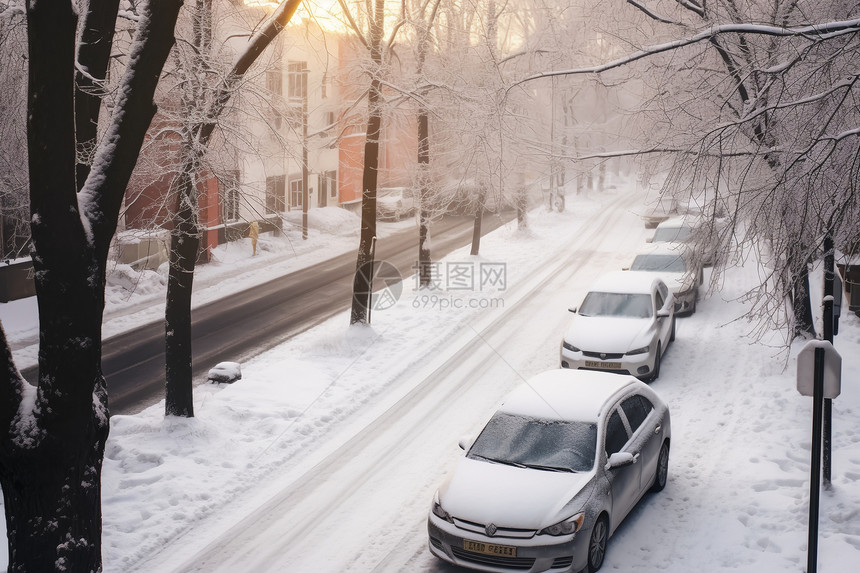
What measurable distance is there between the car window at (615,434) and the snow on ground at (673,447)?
1.00 m

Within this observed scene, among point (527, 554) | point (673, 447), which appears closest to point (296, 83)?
point (673, 447)

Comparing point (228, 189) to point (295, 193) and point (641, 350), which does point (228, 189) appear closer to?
point (641, 350)

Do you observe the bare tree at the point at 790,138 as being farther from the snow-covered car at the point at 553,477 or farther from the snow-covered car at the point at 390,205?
the snow-covered car at the point at 390,205

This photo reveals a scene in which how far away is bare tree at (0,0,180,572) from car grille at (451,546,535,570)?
341cm

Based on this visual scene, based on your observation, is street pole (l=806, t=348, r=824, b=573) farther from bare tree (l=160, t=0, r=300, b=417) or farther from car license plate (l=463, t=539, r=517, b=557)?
bare tree (l=160, t=0, r=300, b=417)

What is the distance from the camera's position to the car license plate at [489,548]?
7699 millimetres

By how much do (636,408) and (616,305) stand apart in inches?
248

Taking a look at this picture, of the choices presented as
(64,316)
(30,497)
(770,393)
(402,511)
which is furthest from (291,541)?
(770,393)

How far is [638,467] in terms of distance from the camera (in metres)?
9.23

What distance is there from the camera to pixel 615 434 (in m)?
9.14

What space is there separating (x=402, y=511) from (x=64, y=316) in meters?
4.99

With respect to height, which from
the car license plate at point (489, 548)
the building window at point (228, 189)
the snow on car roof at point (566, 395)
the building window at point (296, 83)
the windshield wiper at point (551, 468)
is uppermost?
the building window at point (296, 83)

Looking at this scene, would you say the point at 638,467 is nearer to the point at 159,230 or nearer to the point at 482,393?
the point at 482,393

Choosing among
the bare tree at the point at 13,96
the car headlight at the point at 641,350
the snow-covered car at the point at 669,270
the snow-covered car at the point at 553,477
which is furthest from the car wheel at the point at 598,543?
the snow-covered car at the point at 669,270
